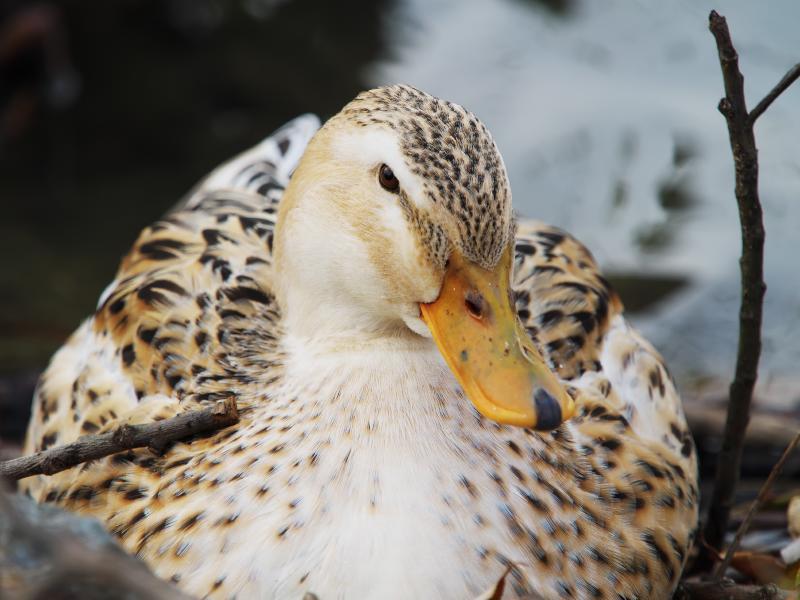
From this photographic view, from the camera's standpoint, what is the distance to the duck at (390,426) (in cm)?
254

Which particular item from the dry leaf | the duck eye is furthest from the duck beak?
the dry leaf

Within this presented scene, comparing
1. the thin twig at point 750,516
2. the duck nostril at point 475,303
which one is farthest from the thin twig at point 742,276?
the duck nostril at point 475,303

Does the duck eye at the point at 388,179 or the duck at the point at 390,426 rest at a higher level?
the duck eye at the point at 388,179

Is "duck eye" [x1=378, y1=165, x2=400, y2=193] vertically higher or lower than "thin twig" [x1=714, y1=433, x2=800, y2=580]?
higher

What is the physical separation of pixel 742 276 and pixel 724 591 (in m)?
0.71

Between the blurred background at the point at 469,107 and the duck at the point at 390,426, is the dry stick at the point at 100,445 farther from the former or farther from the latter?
the blurred background at the point at 469,107

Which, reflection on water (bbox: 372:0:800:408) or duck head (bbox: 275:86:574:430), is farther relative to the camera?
reflection on water (bbox: 372:0:800:408)

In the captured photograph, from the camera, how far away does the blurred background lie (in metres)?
5.60

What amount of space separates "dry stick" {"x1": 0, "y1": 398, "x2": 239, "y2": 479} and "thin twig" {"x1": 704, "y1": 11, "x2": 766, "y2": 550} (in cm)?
122

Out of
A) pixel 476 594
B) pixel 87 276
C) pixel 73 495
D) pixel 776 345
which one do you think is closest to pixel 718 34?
pixel 476 594

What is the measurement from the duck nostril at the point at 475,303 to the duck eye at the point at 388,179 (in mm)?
254

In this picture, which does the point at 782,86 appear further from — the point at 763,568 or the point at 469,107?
the point at 469,107

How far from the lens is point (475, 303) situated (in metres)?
2.57

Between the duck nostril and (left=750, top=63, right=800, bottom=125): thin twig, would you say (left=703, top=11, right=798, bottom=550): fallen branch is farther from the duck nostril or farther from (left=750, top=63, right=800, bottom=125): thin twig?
the duck nostril
